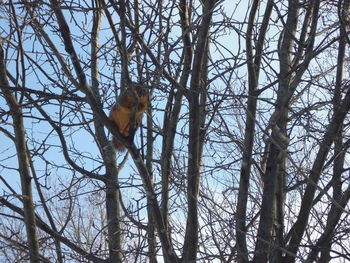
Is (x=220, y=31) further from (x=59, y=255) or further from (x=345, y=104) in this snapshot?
(x=59, y=255)

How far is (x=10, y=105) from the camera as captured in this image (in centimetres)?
363

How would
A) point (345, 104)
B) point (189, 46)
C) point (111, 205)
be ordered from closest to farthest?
point (345, 104) → point (189, 46) → point (111, 205)

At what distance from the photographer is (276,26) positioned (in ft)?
11.7

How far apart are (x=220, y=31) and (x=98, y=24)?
4.22 feet

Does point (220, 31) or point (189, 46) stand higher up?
point (220, 31)

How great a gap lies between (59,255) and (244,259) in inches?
62.8

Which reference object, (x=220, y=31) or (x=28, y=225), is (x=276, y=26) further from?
(x=28, y=225)

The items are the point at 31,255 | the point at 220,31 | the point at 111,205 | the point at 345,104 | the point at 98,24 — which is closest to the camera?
the point at 345,104

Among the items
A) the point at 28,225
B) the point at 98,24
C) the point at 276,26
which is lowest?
the point at 28,225

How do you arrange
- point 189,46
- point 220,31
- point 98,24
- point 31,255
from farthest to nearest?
point 98,24 → point 220,31 → point 31,255 → point 189,46

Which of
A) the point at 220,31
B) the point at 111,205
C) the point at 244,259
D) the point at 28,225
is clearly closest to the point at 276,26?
the point at 220,31

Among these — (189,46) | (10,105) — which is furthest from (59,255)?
(189,46)

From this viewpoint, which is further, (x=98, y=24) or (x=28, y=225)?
(x=98, y=24)


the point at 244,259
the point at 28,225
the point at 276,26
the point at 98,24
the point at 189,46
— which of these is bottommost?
the point at 244,259
